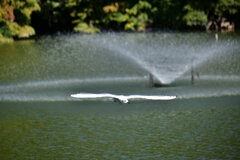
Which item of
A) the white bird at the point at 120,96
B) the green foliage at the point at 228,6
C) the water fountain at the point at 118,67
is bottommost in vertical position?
the water fountain at the point at 118,67

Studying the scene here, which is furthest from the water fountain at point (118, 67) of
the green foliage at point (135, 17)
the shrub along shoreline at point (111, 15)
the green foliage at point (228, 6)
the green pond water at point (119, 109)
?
the green foliage at point (135, 17)

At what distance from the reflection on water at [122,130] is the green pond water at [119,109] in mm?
24

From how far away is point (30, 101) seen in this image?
20.0 meters

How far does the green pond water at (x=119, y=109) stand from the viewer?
14.3 m

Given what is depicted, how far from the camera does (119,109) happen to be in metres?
18.4

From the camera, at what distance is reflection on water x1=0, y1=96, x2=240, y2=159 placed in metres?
14.0

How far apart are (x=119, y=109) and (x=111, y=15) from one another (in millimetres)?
35541

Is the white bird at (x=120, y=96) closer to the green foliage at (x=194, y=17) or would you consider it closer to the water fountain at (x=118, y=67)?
the water fountain at (x=118, y=67)

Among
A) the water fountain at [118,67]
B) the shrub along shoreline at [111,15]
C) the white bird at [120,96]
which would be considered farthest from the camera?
the shrub along shoreline at [111,15]

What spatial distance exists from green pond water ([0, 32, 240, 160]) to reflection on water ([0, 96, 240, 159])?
24mm

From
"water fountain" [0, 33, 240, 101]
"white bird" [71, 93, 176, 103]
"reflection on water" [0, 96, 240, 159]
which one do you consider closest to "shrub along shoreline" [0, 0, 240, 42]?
"water fountain" [0, 33, 240, 101]

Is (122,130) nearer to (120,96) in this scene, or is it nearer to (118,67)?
(120,96)

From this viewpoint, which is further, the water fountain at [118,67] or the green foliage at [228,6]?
the green foliage at [228,6]

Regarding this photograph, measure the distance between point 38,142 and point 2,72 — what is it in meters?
13.3
